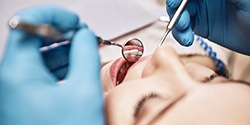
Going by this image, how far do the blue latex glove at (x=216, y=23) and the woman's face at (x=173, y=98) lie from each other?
0.85ft

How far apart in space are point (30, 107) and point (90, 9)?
0.99m

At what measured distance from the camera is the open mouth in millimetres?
1095

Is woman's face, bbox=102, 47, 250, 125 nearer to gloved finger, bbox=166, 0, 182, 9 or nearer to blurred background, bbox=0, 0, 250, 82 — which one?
gloved finger, bbox=166, 0, 182, 9

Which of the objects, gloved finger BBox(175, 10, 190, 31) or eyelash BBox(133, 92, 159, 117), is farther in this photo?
gloved finger BBox(175, 10, 190, 31)

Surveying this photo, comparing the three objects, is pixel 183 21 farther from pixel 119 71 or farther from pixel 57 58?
pixel 57 58

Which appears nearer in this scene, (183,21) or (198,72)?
(198,72)

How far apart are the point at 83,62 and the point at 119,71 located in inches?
15.7

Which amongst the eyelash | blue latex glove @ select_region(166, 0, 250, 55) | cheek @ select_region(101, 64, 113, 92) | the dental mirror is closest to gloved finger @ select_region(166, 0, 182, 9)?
blue latex glove @ select_region(166, 0, 250, 55)

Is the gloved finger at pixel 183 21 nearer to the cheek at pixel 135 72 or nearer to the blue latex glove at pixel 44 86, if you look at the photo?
the cheek at pixel 135 72

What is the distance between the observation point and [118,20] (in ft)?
5.17

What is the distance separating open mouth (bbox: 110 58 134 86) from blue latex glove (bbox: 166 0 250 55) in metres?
0.22

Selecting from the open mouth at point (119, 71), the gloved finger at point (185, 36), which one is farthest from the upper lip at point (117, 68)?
the gloved finger at point (185, 36)

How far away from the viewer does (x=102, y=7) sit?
5.28 ft

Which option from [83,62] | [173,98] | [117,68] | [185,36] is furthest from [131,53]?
[83,62]
